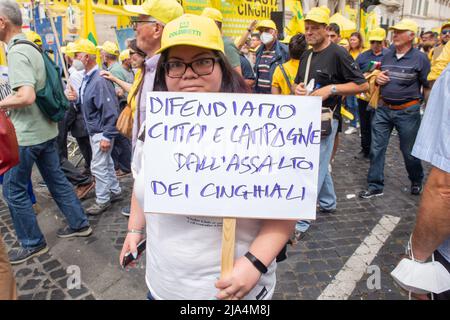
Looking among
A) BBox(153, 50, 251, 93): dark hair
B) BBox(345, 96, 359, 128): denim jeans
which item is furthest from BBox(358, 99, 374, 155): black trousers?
BBox(153, 50, 251, 93): dark hair

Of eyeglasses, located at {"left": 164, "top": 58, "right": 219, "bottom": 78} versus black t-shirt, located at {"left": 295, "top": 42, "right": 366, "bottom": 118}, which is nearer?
eyeglasses, located at {"left": 164, "top": 58, "right": 219, "bottom": 78}

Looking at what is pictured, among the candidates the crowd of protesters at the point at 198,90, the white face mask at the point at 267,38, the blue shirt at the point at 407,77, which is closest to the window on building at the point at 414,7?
the crowd of protesters at the point at 198,90

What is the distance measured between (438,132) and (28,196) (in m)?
3.36

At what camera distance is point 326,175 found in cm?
386

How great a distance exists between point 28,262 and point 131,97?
1.83m

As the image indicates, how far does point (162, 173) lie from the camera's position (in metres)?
1.28

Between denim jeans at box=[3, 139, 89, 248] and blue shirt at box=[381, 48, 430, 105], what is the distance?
403 centimetres

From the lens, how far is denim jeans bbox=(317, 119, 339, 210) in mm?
3430

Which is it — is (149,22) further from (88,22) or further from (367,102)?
(367,102)

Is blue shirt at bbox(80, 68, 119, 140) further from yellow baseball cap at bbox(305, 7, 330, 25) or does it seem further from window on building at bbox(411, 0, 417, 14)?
window on building at bbox(411, 0, 417, 14)

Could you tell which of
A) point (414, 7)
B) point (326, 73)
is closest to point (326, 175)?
point (326, 73)

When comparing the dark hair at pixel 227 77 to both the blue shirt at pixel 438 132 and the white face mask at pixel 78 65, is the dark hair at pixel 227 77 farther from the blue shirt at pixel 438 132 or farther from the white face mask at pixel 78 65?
the white face mask at pixel 78 65
